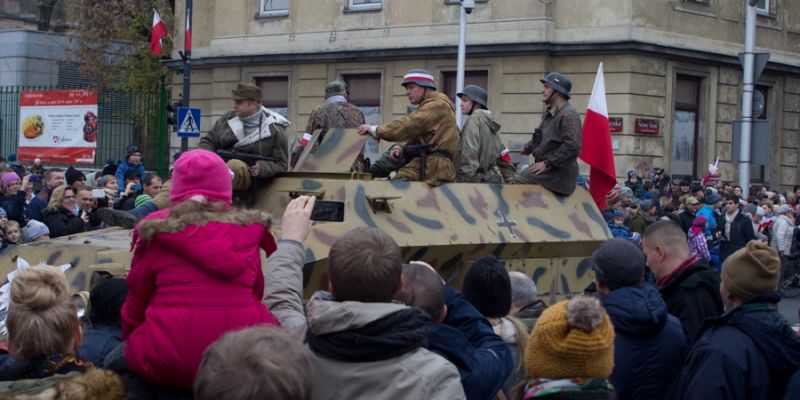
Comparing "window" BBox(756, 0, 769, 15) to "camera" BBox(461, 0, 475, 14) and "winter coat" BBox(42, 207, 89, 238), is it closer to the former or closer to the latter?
"camera" BBox(461, 0, 475, 14)

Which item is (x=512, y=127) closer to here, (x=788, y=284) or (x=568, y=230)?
(x=788, y=284)

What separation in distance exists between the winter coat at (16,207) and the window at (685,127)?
15.9 meters

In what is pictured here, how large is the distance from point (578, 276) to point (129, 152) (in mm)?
8832

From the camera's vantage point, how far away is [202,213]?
14.8 ft

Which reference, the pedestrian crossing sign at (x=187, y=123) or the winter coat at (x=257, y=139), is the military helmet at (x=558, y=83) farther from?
the pedestrian crossing sign at (x=187, y=123)

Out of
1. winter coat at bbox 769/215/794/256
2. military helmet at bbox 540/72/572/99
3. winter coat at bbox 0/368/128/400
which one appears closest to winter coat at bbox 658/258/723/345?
winter coat at bbox 0/368/128/400

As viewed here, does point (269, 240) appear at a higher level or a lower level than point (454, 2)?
lower

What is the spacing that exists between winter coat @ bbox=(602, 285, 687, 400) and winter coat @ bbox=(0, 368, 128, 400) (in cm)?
235

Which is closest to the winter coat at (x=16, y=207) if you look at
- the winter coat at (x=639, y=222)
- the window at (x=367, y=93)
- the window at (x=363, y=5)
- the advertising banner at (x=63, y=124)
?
the winter coat at (x=639, y=222)

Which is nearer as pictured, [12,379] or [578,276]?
[12,379]

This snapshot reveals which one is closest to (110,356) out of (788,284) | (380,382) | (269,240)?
(269,240)

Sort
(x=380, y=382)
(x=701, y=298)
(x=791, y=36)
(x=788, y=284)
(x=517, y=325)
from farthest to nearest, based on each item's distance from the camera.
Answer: (x=791, y=36), (x=788, y=284), (x=701, y=298), (x=517, y=325), (x=380, y=382)

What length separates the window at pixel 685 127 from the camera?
25.0 m

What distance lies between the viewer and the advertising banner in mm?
24141
